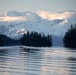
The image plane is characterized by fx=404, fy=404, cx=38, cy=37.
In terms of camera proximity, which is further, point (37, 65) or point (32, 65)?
point (37, 65)

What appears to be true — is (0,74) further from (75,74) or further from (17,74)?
(75,74)

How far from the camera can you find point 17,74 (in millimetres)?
41406

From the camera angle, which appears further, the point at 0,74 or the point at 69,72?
the point at 69,72

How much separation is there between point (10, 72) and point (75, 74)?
23.0 ft

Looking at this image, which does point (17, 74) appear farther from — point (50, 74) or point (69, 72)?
point (69, 72)

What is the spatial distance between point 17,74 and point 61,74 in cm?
459

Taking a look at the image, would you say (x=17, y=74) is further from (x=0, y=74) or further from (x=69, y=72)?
(x=69, y=72)

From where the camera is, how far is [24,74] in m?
41.8

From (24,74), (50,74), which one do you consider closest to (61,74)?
(50,74)

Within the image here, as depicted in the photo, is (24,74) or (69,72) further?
(69,72)

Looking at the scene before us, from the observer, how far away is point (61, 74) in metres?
42.0

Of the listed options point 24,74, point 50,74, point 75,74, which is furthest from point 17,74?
point 75,74

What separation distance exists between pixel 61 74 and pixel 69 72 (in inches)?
105

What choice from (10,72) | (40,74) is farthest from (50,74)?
(10,72)
